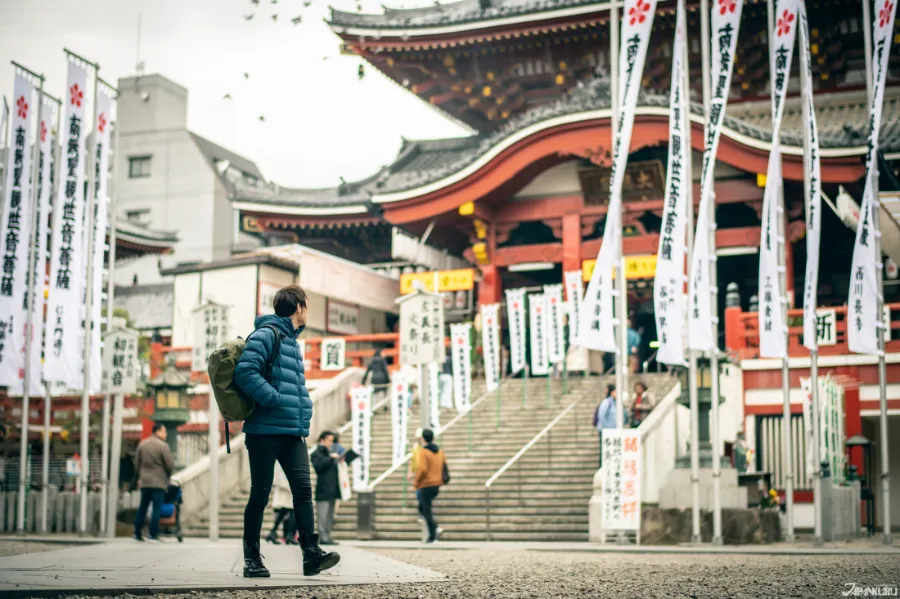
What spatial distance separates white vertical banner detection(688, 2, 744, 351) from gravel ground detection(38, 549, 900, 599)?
3.33 metres

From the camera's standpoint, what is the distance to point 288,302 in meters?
7.31

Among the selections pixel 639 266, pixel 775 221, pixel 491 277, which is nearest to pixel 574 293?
pixel 639 266

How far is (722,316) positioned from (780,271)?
12.4 meters

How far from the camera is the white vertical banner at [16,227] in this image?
1652 cm

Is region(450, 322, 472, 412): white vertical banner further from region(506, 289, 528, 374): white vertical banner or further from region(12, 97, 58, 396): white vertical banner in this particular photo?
region(12, 97, 58, 396): white vertical banner

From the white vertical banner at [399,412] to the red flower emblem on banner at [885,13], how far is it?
8992mm

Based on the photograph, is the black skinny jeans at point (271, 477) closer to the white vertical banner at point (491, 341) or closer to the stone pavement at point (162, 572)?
the stone pavement at point (162, 572)

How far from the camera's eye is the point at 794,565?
10.4 meters

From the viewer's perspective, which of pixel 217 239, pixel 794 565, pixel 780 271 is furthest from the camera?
pixel 217 239

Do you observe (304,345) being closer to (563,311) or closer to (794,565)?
(563,311)

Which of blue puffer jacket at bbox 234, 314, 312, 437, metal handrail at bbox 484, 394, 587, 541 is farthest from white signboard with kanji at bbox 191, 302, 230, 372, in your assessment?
blue puffer jacket at bbox 234, 314, 312, 437

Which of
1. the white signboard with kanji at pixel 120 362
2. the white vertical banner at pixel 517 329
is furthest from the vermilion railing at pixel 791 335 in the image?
the white signboard with kanji at pixel 120 362

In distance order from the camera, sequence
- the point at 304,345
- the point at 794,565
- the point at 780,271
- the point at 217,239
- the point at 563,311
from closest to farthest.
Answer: the point at 794,565 < the point at 780,271 < the point at 563,311 < the point at 304,345 < the point at 217,239

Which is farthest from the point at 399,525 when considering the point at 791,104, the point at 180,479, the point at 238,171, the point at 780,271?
the point at 238,171
